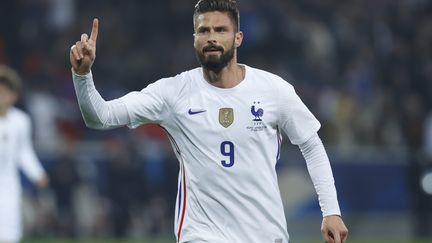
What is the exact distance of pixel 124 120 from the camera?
712 cm

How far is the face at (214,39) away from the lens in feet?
23.3

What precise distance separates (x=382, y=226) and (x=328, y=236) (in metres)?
12.3

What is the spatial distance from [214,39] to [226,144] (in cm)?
61

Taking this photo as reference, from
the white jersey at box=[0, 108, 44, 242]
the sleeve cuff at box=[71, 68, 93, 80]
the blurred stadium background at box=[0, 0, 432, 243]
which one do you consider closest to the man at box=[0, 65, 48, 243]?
the white jersey at box=[0, 108, 44, 242]

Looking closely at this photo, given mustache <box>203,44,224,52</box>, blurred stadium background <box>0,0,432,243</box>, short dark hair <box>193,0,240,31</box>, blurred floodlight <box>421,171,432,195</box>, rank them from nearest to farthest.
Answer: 1. mustache <box>203,44,224,52</box>
2. short dark hair <box>193,0,240,31</box>
3. blurred stadium background <box>0,0,432,243</box>
4. blurred floodlight <box>421,171,432,195</box>

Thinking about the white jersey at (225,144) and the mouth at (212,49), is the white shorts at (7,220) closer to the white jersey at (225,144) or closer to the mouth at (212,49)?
the white jersey at (225,144)

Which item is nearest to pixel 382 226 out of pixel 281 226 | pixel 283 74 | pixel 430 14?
pixel 283 74

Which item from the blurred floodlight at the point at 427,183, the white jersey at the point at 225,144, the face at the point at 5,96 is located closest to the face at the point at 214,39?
the white jersey at the point at 225,144

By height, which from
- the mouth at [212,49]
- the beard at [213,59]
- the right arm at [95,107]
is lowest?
the right arm at [95,107]

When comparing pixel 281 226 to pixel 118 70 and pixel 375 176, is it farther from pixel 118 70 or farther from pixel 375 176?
pixel 118 70

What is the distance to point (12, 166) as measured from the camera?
12422 mm

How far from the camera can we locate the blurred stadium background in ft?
59.8

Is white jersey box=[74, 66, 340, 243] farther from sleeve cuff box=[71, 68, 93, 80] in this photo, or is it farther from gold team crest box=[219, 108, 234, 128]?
sleeve cuff box=[71, 68, 93, 80]

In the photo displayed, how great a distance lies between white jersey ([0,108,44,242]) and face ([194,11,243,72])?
5.54 metres
